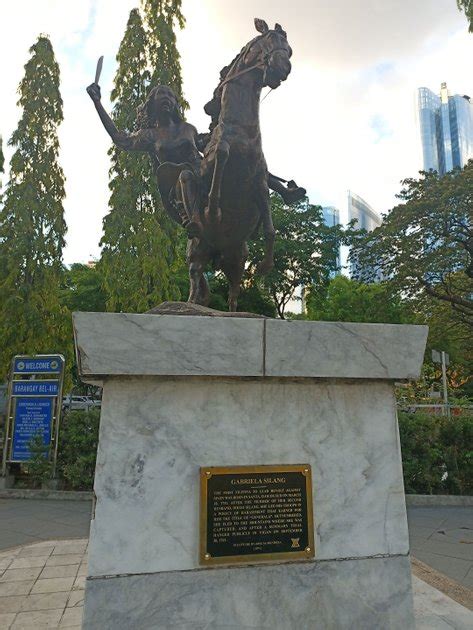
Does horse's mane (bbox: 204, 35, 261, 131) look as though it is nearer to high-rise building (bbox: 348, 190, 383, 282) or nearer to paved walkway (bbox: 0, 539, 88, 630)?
paved walkway (bbox: 0, 539, 88, 630)

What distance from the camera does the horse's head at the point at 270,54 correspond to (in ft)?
12.6

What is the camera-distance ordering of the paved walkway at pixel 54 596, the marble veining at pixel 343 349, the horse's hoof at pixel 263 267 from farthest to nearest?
the horse's hoof at pixel 263 267 < the paved walkway at pixel 54 596 < the marble veining at pixel 343 349

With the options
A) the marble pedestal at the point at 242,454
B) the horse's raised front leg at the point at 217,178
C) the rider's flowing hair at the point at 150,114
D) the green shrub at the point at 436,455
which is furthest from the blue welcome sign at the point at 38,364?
the marble pedestal at the point at 242,454

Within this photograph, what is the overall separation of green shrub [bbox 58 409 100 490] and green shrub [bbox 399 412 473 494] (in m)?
6.27

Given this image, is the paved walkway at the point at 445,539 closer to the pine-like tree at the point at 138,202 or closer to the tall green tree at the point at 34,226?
the pine-like tree at the point at 138,202

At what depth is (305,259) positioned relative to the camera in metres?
21.5

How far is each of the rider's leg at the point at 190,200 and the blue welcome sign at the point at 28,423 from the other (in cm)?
734

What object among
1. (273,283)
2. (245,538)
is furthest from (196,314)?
(273,283)

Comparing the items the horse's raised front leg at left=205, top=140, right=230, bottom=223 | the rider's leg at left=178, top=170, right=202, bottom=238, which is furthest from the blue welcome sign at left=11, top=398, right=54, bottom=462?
the horse's raised front leg at left=205, top=140, right=230, bottom=223

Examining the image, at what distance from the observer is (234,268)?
177 inches

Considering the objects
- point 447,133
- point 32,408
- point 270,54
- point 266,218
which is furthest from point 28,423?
point 447,133

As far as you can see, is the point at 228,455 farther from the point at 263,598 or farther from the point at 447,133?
the point at 447,133

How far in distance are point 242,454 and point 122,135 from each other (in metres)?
3.30

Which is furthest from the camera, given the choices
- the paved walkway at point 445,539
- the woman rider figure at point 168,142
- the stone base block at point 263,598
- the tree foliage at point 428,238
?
the tree foliage at point 428,238
